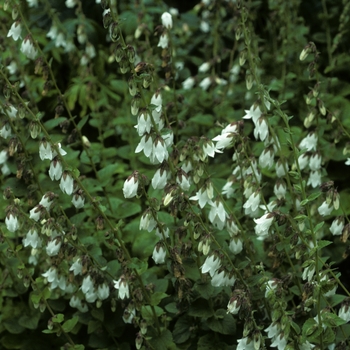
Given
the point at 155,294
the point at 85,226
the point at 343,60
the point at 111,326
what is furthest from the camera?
the point at 343,60

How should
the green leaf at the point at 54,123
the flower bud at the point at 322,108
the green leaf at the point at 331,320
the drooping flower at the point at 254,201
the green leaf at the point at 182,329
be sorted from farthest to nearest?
the green leaf at the point at 54,123 → the green leaf at the point at 182,329 → the flower bud at the point at 322,108 → the drooping flower at the point at 254,201 → the green leaf at the point at 331,320

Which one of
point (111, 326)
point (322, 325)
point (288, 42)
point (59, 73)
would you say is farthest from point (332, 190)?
point (59, 73)

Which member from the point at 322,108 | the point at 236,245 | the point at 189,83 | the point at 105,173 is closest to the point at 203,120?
the point at 189,83

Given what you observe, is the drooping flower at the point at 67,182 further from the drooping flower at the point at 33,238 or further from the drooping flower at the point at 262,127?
the drooping flower at the point at 262,127

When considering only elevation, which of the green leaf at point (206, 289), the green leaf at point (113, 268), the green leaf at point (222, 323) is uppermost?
the green leaf at point (113, 268)

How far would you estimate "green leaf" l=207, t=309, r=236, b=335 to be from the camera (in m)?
3.23

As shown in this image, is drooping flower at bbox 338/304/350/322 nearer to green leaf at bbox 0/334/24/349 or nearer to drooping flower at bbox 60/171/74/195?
drooping flower at bbox 60/171/74/195

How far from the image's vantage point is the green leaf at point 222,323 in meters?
3.23

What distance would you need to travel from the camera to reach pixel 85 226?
3.96m

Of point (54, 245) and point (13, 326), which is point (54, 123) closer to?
point (54, 245)

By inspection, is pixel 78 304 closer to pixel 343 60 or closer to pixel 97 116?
pixel 97 116

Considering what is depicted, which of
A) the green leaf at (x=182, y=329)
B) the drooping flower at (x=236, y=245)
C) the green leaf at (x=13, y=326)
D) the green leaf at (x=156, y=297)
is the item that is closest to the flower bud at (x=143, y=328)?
the green leaf at (x=156, y=297)

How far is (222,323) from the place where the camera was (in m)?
3.27

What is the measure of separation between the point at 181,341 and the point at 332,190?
43.1 inches
